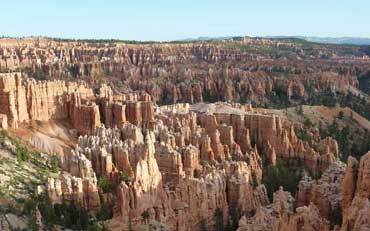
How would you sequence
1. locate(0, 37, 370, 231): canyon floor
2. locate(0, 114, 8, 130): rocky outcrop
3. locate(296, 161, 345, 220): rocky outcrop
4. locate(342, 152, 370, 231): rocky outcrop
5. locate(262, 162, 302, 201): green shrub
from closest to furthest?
locate(342, 152, 370, 231): rocky outcrop → locate(296, 161, 345, 220): rocky outcrop → locate(0, 37, 370, 231): canyon floor → locate(262, 162, 302, 201): green shrub → locate(0, 114, 8, 130): rocky outcrop

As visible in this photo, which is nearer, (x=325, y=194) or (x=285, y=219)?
(x=285, y=219)

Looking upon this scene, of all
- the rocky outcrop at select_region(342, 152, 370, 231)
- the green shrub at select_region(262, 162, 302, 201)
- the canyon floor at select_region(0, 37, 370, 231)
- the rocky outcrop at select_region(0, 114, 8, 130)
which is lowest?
the green shrub at select_region(262, 162, 302, 201)

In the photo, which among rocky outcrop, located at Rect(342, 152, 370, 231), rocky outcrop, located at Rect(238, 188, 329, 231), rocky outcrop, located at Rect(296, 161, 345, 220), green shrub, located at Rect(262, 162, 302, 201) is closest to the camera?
rocky outcrop, located at Rect(342, 152, 370, 231)

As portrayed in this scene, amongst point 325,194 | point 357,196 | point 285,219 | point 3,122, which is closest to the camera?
point 357,196

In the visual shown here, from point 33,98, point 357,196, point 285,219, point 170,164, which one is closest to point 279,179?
point 170,164

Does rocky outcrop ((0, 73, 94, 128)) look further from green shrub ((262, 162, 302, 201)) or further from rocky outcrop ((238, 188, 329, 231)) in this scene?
rocky outcrop ((238, 188, 329, 231))

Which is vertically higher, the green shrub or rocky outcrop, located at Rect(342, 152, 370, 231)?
rocky outcrop, located at Rect(342, 152, 370, 231)

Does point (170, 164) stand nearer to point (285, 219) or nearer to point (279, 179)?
point (279, 179)

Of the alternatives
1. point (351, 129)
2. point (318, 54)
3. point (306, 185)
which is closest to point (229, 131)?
point (306, 185)

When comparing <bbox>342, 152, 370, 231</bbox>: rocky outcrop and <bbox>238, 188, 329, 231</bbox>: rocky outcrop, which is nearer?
<bbox>342, 152, 370, 231</bbox>: rocky outcrop

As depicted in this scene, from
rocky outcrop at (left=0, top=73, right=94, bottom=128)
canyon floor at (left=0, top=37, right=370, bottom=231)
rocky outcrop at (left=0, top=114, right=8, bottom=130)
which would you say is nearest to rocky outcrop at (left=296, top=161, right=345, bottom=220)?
canyon floor at (left=0, top=37, right=370, bottom=231)

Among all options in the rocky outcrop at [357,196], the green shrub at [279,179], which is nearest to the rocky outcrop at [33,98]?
the green shrub at [279,179]

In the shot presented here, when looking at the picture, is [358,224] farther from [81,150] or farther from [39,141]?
[39,141]
